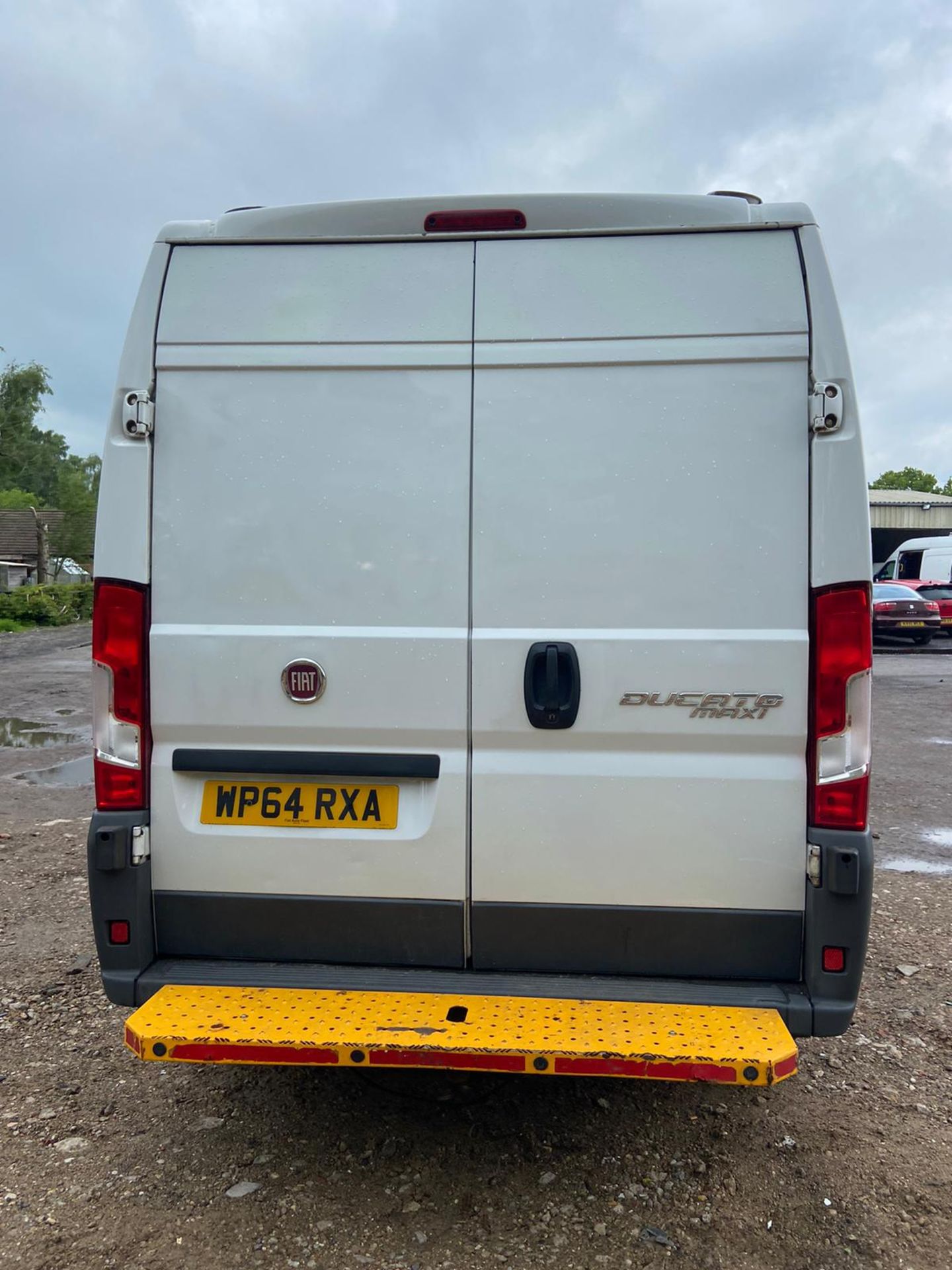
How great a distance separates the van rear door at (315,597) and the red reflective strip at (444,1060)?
1.34ft

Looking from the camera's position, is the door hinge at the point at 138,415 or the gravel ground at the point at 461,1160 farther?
the door hinge at the point at 138,415

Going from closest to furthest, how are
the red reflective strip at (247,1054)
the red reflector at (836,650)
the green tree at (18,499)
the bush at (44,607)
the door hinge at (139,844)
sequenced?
1. the red reflective strip at (247,1054)
2. the red reflector at (836,650)
3. the door hinge at (139,844)
4. the bush at (44,607)
5. the green tree at (18,499)

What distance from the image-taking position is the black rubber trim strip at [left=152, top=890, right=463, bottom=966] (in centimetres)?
291

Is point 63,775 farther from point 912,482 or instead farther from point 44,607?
point 912,482

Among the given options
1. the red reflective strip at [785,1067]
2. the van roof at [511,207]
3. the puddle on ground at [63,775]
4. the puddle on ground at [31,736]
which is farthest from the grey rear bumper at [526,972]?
the puddle on ground at [31,736]

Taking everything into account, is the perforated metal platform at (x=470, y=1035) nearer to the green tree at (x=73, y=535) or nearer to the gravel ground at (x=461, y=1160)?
the gravel ground at (x=461, y=1160)

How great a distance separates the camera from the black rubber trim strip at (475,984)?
276 centimetres

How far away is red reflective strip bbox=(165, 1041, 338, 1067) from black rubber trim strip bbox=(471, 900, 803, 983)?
1.85 feet

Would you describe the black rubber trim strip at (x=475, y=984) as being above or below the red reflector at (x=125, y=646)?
below

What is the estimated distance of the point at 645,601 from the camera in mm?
2779

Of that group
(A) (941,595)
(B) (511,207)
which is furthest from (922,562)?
(B) (511,207)

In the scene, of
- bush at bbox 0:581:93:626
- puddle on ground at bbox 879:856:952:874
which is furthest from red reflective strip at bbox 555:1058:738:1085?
bush at bbox 0:581:93:626

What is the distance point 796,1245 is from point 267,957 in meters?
1.69

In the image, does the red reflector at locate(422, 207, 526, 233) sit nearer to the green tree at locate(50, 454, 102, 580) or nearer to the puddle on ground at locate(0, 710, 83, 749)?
the puddle on ground at locate(0, 710, 83, 749)
